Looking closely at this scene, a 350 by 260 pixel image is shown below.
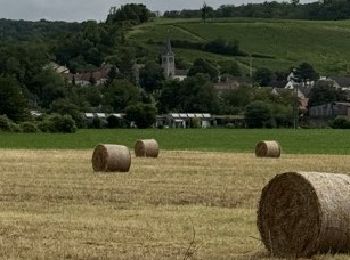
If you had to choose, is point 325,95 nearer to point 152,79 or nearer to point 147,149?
point 152,79

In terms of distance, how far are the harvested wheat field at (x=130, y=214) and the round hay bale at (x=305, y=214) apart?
25cm

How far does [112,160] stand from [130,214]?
→ 41.5 ft

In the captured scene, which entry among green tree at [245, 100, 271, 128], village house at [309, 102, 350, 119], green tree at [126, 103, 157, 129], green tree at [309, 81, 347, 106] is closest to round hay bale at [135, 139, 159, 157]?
green tree at [126, 103, 157, 129]

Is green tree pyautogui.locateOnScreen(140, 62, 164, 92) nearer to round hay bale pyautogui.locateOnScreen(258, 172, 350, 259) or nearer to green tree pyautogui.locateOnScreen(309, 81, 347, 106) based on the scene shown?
green tree pyautogui.locateOnScreen(309, 81, 347, 106)

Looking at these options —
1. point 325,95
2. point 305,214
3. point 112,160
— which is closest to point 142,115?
point 325,95

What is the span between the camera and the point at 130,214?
18.3 meters

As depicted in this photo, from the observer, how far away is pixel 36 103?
549ft

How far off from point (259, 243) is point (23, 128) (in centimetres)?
7885

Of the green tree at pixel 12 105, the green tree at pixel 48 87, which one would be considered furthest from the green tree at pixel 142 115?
the green tree at pixel 48 87

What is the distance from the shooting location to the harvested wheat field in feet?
46.0

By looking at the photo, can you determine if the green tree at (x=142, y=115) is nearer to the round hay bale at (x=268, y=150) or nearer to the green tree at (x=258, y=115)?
the green tree at (x=258, y=115)

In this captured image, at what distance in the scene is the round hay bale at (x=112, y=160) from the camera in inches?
1212

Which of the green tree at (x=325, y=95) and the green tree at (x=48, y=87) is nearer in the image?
the green tree at (x=325, y=95)

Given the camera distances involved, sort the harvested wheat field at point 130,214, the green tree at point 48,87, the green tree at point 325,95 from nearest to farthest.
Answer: the harvested wheat field at point 130,214 < the green tree at point 325,95 < the green tree at point 48,87
